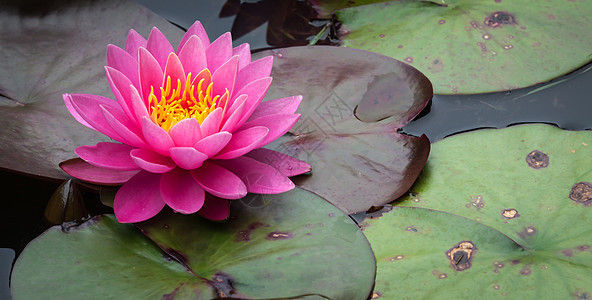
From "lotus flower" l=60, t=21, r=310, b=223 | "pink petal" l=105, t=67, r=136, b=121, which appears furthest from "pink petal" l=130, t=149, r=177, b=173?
"pink petal" l=105, t=67, r=136, b=121

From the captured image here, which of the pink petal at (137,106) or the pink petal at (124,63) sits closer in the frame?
the pink petal at (137,106)

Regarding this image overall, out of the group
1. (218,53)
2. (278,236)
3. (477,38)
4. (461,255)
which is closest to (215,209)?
(278,236)

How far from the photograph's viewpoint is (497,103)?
226 cm

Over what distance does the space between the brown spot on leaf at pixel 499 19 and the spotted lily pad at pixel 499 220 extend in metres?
0.65

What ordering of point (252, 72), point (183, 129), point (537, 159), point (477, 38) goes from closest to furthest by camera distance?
point (183, 129) < point (252, 72) < point (537, 159) < point (477, 38)

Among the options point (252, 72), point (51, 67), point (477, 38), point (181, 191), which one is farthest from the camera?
point (477, 38)

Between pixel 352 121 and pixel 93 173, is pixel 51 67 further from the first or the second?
pixel 352 121

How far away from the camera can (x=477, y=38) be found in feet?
7.84

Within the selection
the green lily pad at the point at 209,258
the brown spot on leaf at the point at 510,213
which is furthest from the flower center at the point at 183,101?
the brown spot on leaf at the point at 510,213

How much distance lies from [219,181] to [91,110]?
478 mm

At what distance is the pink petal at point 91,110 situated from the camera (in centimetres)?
159

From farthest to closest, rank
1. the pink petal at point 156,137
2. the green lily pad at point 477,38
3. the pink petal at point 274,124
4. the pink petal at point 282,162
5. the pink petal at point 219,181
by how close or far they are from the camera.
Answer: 1. the green lily pad at point 477,38
2. the pink petal at point 282,162
3. the pink petal at point 274,124
4. the pink petal at point 219,181
5. the pink petal at point 156,137

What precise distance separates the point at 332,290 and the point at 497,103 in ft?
4.06

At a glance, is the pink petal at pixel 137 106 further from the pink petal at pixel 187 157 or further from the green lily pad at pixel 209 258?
the green lily pad at pixel 209 258
